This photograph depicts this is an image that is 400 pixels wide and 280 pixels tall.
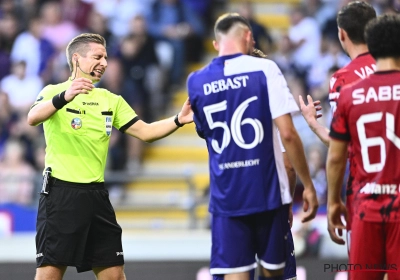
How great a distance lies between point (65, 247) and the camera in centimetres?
624

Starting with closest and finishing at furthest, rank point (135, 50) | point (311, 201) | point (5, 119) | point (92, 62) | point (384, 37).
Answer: point (384, 37) → point (311, 201) → point (92, 62) → point (5, 119) → point (135, 50)

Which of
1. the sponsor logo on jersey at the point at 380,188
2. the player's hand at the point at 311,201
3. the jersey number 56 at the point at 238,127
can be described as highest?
the jersey number 56 at the point at 238,127

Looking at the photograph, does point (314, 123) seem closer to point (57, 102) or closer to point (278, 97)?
point (278, 97)

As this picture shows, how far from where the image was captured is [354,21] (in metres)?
5.73

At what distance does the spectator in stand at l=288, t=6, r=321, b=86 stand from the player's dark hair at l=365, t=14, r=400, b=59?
6846 mm

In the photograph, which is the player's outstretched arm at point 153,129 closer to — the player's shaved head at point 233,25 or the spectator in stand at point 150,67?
the player's shaved head at point 233,25

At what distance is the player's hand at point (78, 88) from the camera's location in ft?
19.6

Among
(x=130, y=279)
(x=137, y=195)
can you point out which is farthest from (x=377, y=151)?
(x=137, y=195)

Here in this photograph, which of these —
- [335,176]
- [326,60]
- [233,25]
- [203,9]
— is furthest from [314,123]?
[203,9]

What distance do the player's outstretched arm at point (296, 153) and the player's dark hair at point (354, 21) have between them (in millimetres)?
783

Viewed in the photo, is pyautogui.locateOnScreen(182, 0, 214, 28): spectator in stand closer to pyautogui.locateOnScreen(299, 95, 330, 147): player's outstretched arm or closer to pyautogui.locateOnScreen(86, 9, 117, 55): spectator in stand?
pyautogui.locateOnScreen(86, 9, 117, 55): spectator in stand

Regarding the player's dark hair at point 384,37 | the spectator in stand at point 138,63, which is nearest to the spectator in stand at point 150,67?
the spectator in stand at point 138,63

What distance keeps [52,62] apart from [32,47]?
1.73 feet

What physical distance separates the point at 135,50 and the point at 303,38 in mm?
2442
